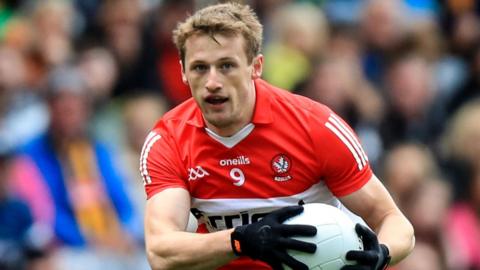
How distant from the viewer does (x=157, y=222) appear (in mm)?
7328

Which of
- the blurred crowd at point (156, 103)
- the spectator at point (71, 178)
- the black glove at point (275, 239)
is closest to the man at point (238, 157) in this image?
the black glove at point (275, 239)

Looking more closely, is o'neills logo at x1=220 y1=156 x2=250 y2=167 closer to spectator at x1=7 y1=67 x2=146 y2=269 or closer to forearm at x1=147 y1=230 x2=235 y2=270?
forearm at x1=147 y1=230 x2=235 y2=270

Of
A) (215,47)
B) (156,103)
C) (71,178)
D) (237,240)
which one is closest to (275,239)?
(237,240)

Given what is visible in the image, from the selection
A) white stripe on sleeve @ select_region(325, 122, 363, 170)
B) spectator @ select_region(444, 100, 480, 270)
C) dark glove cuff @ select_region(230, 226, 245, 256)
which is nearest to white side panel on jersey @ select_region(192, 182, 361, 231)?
white stripe on sleeve @ select_region(325, 122, 363, 170)

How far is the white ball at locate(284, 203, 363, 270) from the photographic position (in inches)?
272

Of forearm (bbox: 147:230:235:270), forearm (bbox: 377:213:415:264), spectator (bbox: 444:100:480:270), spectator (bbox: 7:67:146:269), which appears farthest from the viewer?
spectator (bbox: 444:100:480:270)

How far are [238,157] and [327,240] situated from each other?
793mm

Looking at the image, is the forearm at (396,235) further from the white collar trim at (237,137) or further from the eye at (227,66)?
the eye at (227,66)

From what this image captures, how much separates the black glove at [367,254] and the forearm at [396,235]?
0.93ft

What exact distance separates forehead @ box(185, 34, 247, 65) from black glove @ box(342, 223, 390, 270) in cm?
107

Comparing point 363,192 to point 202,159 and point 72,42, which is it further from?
point 72,42

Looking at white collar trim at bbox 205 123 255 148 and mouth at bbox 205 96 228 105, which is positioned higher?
mouth at bbox 205 96 228 105

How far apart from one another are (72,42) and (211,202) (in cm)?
531

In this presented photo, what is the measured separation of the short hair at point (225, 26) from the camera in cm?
729
